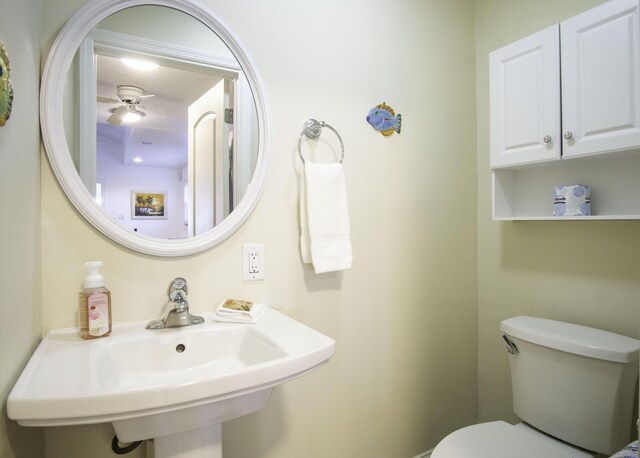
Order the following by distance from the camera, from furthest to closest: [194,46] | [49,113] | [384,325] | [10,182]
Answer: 1. [384,325]
2. [194,46]
3. [49,113]
4. [10,182]

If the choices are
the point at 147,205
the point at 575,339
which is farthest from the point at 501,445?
the point at 147,205

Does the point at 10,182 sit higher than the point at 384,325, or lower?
higher

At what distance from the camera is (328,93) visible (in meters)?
1.36

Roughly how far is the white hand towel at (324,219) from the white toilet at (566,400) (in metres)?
0.72

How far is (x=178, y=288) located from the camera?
41.7 inches

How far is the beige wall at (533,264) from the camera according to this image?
4.42ft

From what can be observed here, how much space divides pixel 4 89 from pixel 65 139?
33 centimetres

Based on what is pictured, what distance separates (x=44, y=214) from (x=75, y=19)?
55 centimetres

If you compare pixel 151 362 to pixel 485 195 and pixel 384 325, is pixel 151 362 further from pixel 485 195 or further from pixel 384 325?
pixel 485 195

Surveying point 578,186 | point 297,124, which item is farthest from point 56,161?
point 578,186

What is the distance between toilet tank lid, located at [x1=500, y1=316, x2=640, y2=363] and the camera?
1.13m

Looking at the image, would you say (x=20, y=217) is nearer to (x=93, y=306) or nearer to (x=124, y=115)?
(x=93, y=306)

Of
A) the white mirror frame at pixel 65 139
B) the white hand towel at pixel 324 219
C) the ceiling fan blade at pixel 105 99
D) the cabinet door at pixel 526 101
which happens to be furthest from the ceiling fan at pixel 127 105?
the cabinet door at pixel 526 101

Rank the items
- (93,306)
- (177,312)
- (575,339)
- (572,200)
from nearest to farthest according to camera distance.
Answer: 1. (93,306)
2. (177,312)
3. (575,339)
4. (572,200)
